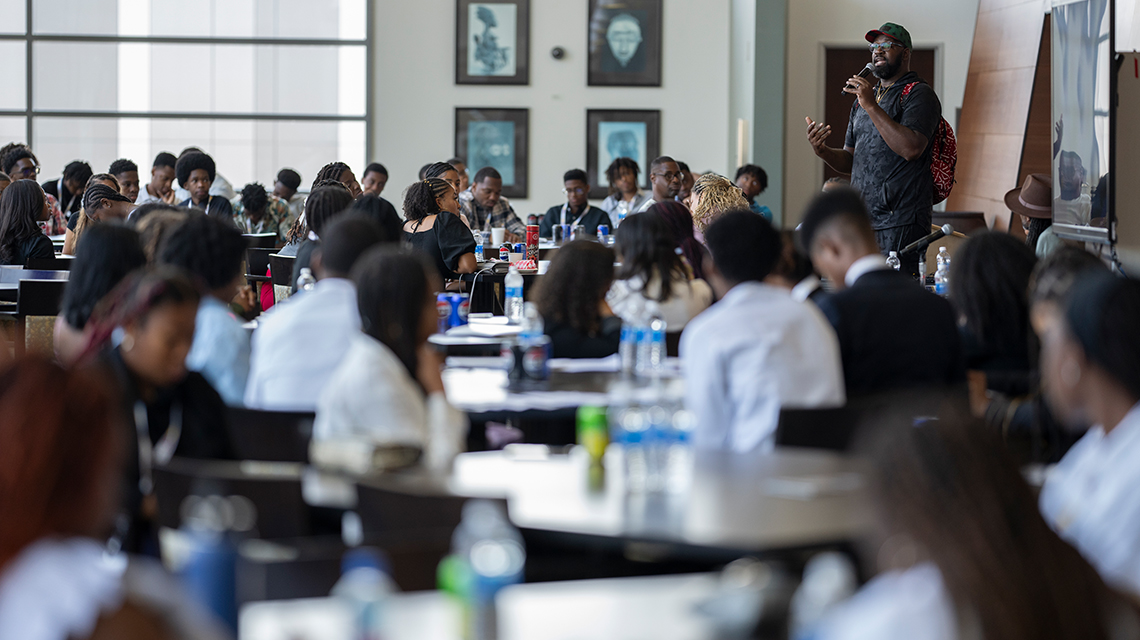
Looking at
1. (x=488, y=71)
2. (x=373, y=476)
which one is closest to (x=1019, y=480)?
(x=373, y=476)

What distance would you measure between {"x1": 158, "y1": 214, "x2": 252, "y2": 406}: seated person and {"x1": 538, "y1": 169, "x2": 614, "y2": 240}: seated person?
6.00 meters

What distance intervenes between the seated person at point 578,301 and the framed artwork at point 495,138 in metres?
7.93

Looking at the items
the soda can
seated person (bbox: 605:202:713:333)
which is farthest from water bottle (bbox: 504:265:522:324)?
the soda can

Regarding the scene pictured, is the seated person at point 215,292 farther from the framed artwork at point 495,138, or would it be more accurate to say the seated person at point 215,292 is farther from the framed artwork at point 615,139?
the framed artwork at point 615,139

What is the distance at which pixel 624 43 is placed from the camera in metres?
11.7

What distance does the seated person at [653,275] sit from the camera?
438 cm

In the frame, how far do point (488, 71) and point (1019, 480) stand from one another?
35.5ft

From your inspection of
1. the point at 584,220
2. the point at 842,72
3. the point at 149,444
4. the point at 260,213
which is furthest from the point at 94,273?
the point at 842,72

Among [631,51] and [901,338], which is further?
[631,51]

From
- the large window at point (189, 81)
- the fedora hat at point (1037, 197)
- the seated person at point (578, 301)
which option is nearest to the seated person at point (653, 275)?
the seated person at point (578, 301)

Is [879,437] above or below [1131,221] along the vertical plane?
below

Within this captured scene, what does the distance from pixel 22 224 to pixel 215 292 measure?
362cm

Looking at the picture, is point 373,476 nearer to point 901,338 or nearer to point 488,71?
point 901,338

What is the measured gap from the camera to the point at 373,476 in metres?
2.32
